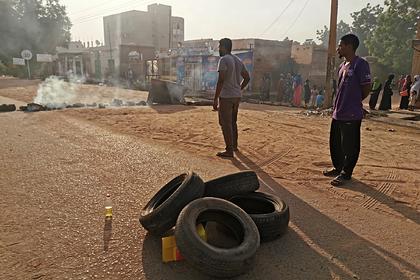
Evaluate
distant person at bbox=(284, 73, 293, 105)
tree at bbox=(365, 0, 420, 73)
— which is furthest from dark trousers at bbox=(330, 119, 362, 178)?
tree at bbox=(365, 0, 420, 73)

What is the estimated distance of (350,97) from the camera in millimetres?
3998

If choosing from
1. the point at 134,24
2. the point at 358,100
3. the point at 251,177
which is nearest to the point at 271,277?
the point at 251,177

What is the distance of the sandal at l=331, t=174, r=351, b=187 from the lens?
4.25 meters

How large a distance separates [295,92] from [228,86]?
13025 millimetres

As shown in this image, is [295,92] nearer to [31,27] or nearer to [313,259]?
[313,259]

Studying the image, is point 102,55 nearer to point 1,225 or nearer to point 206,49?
point 206,49

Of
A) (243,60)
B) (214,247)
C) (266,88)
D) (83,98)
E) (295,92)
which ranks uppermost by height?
(243,60)

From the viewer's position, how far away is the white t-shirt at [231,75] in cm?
524

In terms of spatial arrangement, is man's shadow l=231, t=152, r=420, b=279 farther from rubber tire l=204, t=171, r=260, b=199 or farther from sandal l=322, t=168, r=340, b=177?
sandal l=322, t=168, r=340, b=177

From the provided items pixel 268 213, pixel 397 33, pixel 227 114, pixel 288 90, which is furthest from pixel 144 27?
pixel 268 213

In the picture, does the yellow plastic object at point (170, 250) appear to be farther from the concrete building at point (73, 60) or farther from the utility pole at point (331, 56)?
the concrete building at point (73, 60)

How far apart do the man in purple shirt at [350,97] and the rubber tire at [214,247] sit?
217cm

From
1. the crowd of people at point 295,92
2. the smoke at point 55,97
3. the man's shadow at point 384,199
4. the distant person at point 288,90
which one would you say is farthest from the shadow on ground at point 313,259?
the distant person at point 288,90

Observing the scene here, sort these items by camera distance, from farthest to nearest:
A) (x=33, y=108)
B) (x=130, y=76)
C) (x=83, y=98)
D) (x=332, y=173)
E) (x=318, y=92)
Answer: (x=130, y=76), (x=318, y=92), (x=83, y=98), (x=33, y=108), (x=332, y=173)
